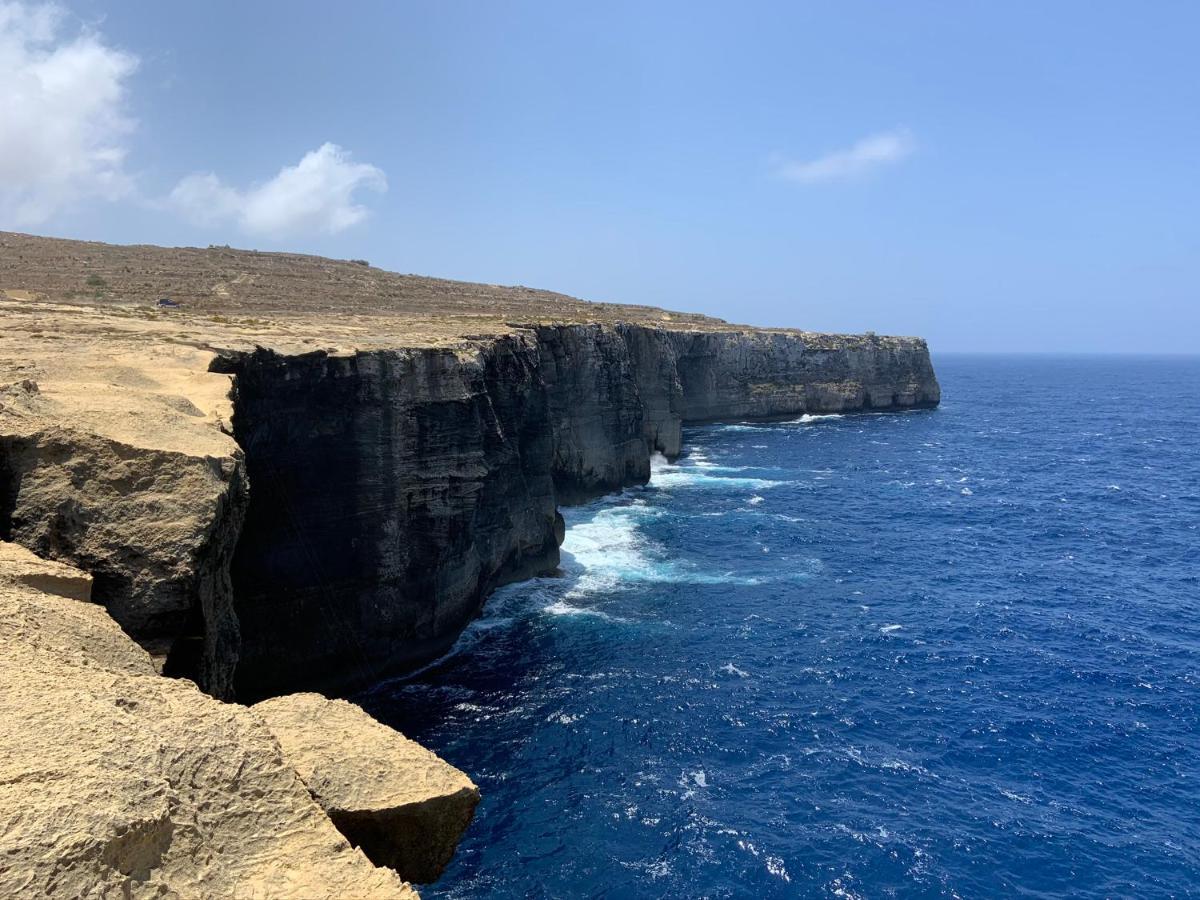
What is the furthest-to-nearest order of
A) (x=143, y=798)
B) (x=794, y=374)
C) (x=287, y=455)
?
(x=794, y=374) → (x=287, y=455) → (x=143, y=798)

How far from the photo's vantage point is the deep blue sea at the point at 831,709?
23578 millimetres

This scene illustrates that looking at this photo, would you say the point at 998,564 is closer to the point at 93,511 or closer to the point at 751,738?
the point at 751,738

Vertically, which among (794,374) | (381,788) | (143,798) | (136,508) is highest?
(794,374)

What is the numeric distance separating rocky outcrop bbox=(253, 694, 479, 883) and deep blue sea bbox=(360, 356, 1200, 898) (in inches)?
500

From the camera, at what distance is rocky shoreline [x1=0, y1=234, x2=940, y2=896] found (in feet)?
27.2

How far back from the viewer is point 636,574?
4753 centimetres

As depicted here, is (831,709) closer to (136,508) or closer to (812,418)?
(136,508)

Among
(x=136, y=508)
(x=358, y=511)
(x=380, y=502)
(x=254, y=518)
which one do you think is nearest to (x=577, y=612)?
(x=380, y=502)

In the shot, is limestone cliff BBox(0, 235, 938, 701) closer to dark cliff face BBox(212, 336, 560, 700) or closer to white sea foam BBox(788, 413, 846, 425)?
dark cliff face BBox(212, 336, 560, 700)

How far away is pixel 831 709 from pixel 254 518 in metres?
22.9

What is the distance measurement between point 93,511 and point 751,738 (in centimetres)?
2305

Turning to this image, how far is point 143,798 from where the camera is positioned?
7.89m

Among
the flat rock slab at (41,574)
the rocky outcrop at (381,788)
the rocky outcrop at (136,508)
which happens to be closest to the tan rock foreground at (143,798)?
the rocky outcrop at (381,788)

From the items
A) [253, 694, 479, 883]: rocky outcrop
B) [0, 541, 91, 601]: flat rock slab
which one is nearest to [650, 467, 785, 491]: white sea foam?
[0, 541, 91, 601]: flat rock slab
